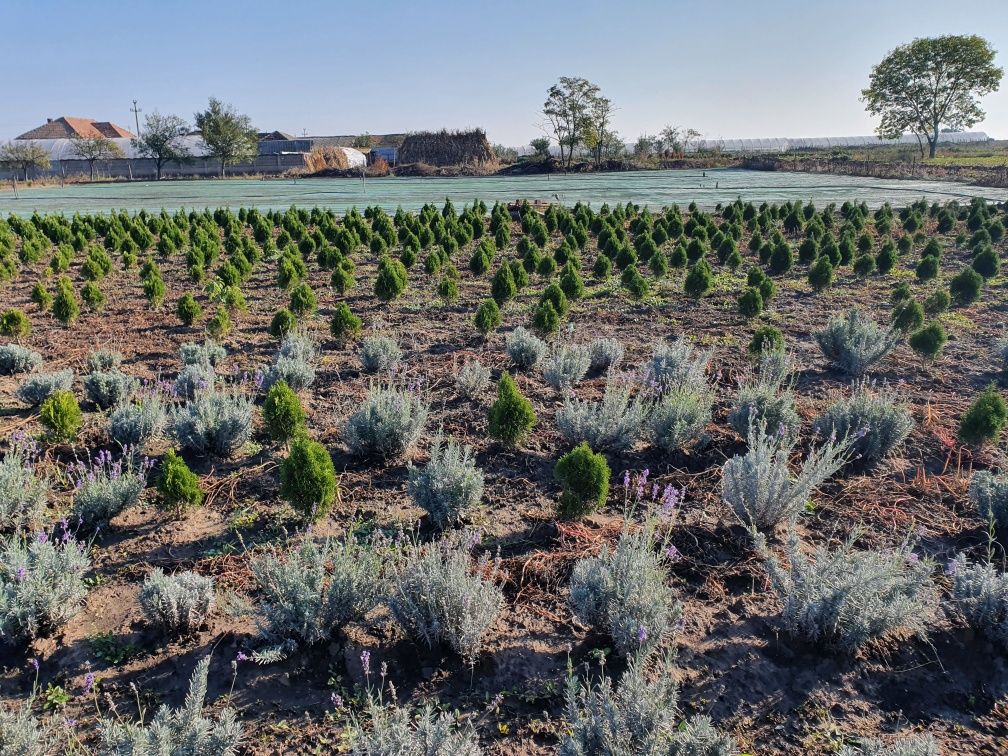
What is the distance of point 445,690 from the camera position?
9.95ft

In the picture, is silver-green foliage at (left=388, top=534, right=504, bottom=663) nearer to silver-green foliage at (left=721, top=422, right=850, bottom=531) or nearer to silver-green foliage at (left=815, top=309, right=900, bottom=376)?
silver-green foliage at (left=721, top=422, right=850, bottom=531)

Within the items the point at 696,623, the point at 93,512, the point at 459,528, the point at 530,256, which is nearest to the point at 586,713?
the point at 696,623

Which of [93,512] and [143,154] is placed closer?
[93,512]

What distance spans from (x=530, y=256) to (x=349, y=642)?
380 inches

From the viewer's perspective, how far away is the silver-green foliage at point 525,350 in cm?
729

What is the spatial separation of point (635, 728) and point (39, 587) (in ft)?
9.57

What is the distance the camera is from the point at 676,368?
257 inches

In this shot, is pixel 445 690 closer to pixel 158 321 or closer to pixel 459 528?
pixel 459 528

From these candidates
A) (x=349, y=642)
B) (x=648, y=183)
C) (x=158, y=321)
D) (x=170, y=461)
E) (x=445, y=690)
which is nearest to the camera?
(x=445, y=690)

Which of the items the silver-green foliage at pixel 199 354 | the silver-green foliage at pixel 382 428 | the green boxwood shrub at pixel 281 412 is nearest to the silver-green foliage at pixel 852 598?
the silver-green foliage at pixel 382 428

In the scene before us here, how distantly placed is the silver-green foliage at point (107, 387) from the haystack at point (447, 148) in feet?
163

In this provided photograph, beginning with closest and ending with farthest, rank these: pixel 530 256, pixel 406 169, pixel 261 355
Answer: pixel 261 355 < pixel 530 256 < pixel 406 169

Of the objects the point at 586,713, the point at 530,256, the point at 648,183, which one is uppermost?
the point at 648,183

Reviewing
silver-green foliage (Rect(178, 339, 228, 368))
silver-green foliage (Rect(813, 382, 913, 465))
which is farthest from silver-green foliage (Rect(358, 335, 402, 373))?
silver-green foliage (Rect(813, 382, 913, 465))
